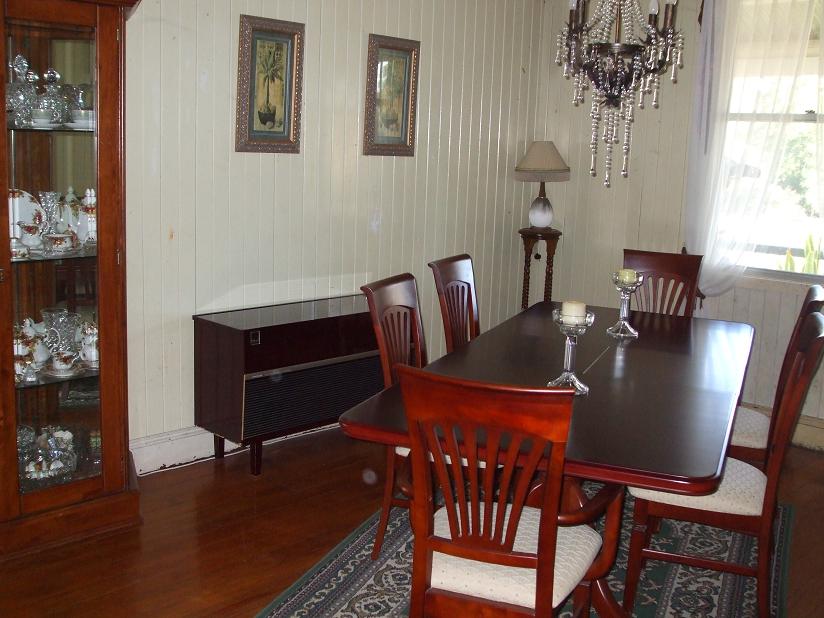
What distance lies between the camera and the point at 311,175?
4039 millimetres

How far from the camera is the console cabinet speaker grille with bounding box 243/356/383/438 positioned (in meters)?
3.59

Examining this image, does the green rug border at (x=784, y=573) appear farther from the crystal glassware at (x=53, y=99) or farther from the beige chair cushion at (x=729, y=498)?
the crystal glassware at (x=53, y=99)

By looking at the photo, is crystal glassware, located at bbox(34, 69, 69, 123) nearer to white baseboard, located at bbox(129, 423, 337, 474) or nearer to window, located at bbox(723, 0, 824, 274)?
white baseboard, located at bbox(129, 423, 337, 474)

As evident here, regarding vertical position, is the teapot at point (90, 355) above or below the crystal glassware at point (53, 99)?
below

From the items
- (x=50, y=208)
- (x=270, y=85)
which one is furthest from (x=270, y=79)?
(x=50, y=208)

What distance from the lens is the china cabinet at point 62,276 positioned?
110 inches

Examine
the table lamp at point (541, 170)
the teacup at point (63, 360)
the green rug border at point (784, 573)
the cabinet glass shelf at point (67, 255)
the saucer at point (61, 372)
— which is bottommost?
the green rug border at point (784, 573)

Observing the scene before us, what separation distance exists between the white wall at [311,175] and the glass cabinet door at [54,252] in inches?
19.0

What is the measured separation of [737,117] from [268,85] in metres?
2.41

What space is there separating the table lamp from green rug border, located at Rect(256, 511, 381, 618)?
2.38m

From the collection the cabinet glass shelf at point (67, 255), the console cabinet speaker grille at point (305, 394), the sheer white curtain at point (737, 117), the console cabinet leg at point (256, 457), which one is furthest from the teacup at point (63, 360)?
the sheer white curtain at point (737, 117)

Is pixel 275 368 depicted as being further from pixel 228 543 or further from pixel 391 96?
pixel 391 96

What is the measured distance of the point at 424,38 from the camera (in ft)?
14.7

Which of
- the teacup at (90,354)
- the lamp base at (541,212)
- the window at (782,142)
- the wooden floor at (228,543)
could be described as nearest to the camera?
the wooden floor at (228,543)
